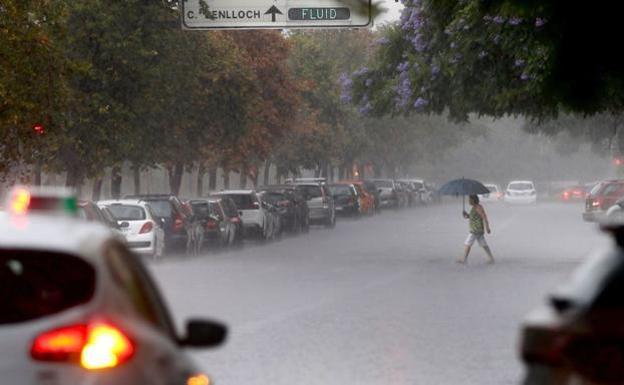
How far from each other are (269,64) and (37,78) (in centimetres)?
3099

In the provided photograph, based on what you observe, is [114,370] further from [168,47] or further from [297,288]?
[168,47]

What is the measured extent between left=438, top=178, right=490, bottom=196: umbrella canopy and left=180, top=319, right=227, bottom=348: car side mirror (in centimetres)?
3382

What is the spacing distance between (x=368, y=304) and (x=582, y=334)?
19.4 metres

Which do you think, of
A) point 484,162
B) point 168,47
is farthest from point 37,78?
point 484,162

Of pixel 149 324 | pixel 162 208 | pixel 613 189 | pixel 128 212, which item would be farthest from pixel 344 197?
pixel 149 324

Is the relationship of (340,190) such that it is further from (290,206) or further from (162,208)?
(162,208)

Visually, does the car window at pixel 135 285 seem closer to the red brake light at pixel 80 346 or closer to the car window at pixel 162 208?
the red brake light at pixel 80 346

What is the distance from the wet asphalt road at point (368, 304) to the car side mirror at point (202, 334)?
169cm

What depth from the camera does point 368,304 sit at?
2583 cm

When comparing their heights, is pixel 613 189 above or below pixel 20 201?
below

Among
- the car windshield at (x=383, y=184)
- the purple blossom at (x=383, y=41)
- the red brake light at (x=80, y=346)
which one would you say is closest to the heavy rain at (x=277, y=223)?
the red brake light at (x=80, y=346)

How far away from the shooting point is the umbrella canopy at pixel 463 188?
41.5 meters

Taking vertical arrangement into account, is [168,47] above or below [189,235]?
above

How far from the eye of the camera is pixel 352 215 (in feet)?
251
